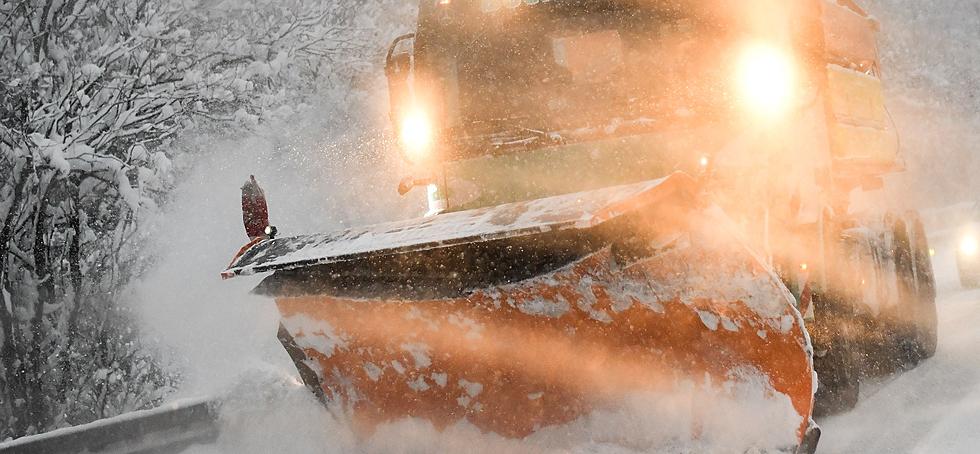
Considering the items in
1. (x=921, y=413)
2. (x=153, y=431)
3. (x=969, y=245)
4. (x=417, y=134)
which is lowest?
(x=969, y=245)

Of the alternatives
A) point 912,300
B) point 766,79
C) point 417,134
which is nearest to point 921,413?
point 912,300

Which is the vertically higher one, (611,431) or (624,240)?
(624,240)

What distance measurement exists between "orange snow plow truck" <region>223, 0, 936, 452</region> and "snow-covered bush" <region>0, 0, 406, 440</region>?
15.1ft

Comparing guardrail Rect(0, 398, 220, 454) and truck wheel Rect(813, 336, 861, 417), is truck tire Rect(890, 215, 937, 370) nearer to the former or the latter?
truck wheel Rect(813, 336, 861, 417)

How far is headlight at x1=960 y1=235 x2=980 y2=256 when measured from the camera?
925 cm

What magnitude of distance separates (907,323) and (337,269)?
3.91 m

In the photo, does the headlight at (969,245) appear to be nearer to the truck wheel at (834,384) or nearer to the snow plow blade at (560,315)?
the truck wheel at (834,384)

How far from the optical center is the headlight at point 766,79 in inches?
134

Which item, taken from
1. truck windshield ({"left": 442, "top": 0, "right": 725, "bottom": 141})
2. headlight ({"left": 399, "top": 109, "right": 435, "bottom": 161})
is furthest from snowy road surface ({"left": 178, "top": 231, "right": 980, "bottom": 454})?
truck windshield ({"left": 442, "top": 0, "right": 725, "bottom": 141})

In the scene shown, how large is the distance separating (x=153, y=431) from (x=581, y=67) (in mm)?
3093

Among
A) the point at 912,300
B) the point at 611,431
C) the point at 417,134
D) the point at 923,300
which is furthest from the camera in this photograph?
the point at 923,300

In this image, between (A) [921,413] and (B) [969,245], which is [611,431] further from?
(B) [969,245]

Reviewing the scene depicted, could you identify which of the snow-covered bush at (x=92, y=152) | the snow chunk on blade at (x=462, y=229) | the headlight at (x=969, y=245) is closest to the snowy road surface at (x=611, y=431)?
the snow chunk on blade at (x=462, y=229)

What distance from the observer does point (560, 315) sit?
7.84 ft
